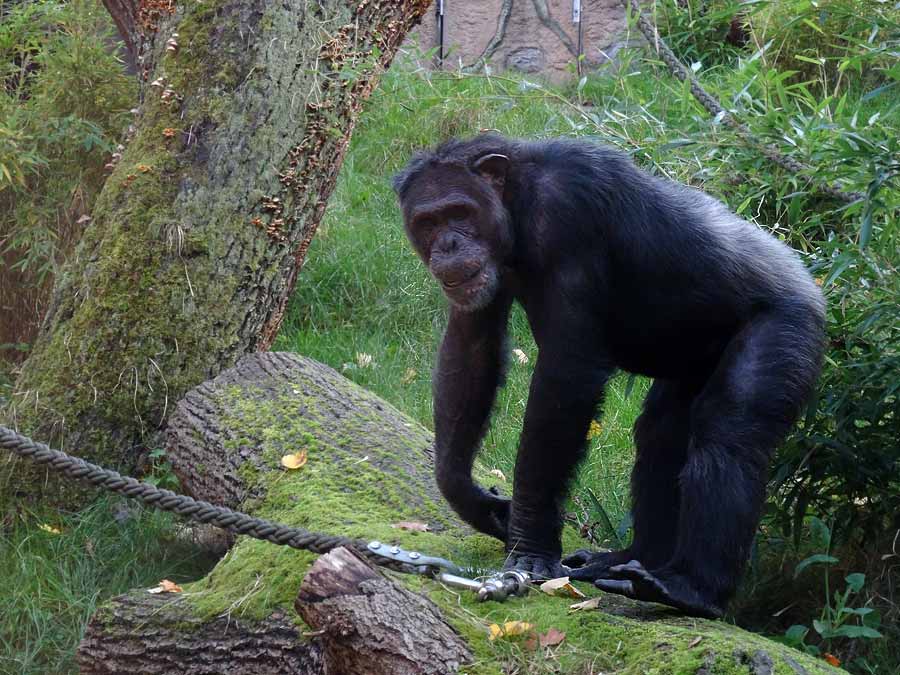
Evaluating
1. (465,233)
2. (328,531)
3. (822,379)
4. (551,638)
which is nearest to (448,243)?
(465,233)

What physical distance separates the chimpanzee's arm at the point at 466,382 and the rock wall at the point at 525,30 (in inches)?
349

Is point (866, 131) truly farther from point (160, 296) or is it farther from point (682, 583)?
point (160, 296)

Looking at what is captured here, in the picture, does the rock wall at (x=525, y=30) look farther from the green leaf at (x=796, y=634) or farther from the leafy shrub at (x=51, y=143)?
the green leaf at (x=796, y=634)

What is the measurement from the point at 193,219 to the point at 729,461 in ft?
10.7

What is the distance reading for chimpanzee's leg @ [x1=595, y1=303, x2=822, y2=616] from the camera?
3.52 metres

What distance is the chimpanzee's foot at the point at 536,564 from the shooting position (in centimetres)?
373

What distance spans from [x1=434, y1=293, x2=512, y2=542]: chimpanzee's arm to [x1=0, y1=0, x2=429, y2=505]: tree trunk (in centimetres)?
170

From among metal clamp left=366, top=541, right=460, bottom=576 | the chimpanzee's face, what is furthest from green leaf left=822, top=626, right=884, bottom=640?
the chimpanzee's face

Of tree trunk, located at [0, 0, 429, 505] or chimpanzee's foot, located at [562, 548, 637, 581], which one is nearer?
chimpanzee's foot, located at [562, 548, 637, 581]

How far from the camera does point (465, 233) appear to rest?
13.4 ft

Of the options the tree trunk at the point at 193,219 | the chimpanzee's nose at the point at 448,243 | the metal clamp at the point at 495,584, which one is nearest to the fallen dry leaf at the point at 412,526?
the metal clamp at the point at 495,584

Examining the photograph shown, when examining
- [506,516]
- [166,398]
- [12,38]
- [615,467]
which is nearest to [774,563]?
[615,467]

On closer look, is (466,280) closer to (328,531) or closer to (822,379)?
(328,531)

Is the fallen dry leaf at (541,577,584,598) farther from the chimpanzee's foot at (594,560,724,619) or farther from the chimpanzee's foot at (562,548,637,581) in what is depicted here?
the chimpanzee's foot at (562,548,637,581)
